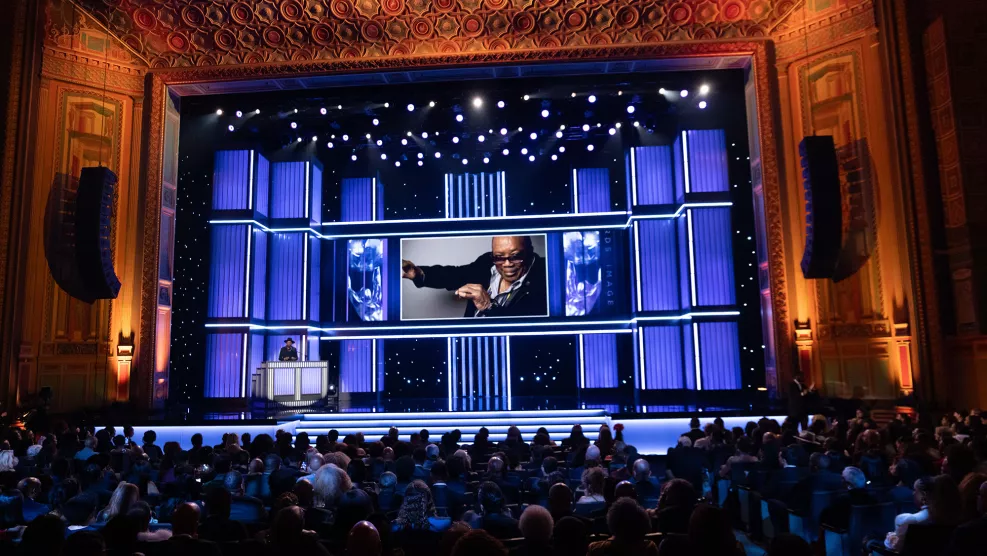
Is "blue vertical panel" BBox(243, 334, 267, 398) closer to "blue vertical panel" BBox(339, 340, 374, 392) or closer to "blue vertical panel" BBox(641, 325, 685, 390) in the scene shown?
"blue vertical panel" BBox(339, 340, 374, 392)

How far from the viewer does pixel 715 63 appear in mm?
13750

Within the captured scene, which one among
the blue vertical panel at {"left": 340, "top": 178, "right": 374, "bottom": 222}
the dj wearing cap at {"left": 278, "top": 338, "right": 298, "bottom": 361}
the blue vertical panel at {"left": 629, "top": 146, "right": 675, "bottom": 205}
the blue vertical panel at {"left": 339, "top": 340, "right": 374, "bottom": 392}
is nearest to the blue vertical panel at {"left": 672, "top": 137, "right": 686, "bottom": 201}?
the blue vertical panel at {"left": 629, "top": 146, "right": 675, "bottom": 205}

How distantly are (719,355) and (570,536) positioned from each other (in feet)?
39.7

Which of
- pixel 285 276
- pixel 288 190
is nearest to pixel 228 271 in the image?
pixel 285 276

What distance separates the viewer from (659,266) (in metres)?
15.9

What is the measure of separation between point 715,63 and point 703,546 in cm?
1281

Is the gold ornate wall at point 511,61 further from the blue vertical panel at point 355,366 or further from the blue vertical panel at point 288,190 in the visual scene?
the blue vertical panel at point 355,366

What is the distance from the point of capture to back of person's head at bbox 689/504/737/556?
2.65m

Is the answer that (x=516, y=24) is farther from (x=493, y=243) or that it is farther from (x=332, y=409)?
(x=332, y=409)

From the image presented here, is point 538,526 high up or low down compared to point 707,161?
down

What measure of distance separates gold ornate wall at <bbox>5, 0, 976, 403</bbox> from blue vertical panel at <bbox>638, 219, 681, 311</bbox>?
276 cm

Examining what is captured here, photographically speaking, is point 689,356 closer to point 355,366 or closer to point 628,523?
point 355,366

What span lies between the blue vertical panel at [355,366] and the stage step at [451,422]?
15.9 feet

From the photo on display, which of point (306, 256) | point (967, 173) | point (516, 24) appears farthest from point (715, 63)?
point (306, 256)
